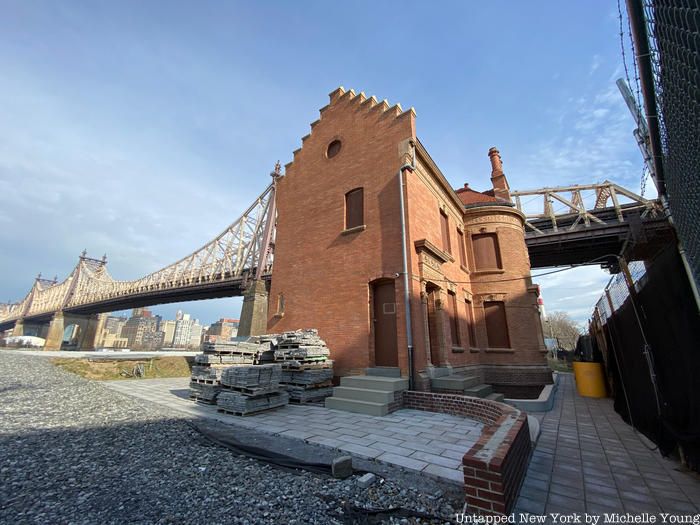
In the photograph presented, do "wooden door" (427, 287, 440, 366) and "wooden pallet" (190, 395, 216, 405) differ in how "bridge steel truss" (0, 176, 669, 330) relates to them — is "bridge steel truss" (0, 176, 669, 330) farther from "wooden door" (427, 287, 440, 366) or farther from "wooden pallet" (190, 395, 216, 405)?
"wooden pallet" (190, 395, 216, 405)

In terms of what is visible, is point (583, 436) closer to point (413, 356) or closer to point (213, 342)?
point (413, 356)

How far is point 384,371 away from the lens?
8.89 m

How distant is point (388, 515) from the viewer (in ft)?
9.93

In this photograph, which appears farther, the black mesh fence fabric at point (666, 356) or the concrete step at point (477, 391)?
the concrete step at point (477, 391)

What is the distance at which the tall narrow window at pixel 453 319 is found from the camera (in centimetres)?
1154

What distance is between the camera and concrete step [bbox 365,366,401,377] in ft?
28.6

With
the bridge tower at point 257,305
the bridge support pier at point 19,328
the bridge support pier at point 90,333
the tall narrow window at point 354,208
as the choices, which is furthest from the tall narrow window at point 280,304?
the bridge support pier at point 19,328

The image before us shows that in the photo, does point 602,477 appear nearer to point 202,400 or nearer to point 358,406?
point 358,406

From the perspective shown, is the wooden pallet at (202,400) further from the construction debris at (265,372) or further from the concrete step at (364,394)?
the concrete step at (364,394)

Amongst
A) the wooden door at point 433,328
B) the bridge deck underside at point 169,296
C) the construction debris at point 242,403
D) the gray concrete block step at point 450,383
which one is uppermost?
the bridge deck underside at point 169,296

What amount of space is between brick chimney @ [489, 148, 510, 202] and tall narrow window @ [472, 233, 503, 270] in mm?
4484

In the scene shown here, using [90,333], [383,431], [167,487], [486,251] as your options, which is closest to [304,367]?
[383,431]

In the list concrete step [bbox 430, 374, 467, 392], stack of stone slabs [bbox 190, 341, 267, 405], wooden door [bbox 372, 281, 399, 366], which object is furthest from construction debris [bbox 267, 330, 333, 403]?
concrete step [bbox 430, 374, 467, 392]

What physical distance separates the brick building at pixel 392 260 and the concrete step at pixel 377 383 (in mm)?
588
